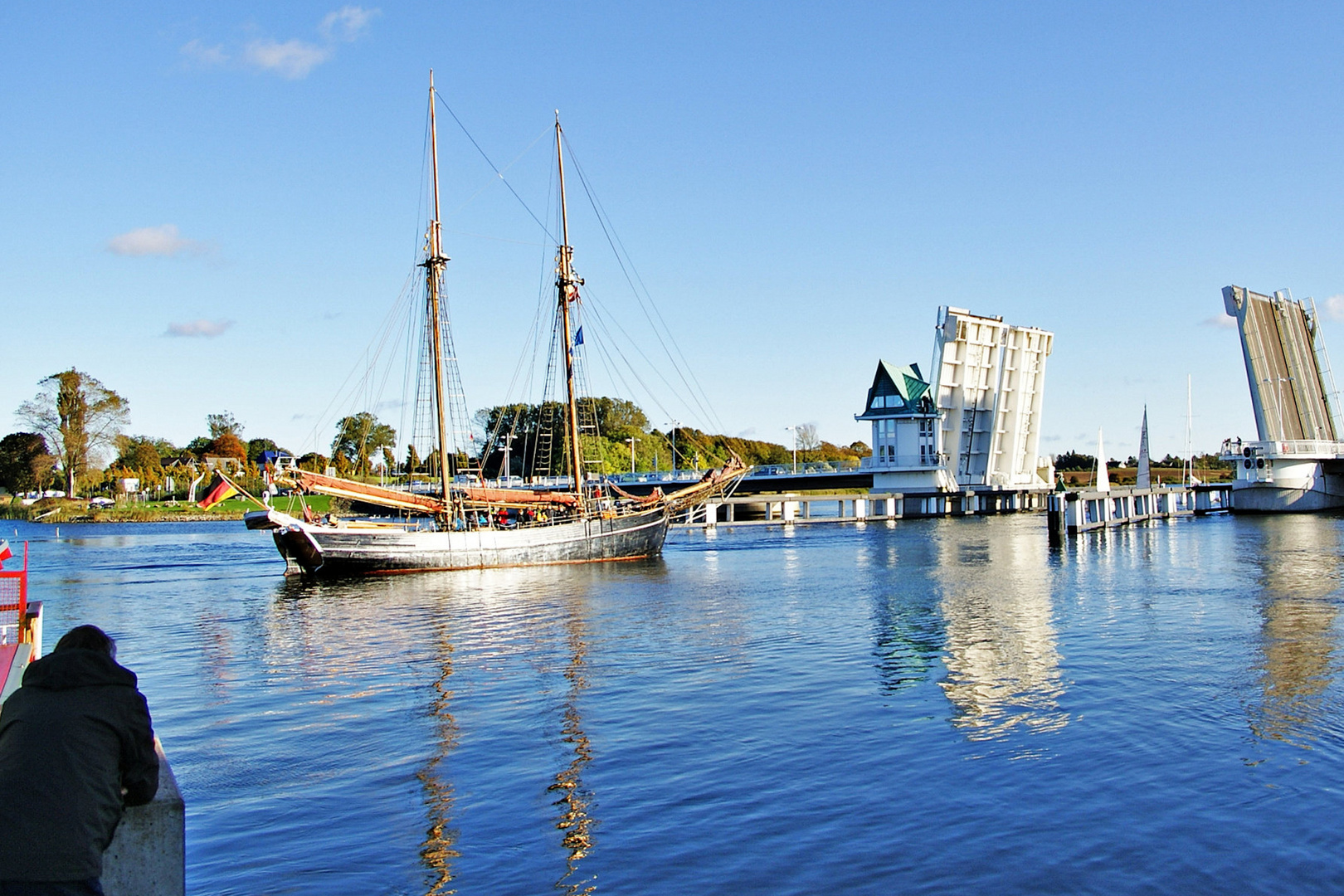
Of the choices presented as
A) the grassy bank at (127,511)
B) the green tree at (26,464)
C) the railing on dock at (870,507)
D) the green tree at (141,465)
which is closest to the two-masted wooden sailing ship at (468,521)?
the railing on dock at (870,507)

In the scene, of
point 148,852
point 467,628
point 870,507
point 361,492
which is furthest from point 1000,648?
point 870,507

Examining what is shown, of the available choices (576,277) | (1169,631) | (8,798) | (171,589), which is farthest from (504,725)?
(576,277)

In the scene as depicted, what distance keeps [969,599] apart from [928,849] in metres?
20.9

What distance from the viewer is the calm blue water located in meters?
8.58

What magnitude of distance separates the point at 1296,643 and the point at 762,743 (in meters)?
12.7

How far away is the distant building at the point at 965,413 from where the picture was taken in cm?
8556

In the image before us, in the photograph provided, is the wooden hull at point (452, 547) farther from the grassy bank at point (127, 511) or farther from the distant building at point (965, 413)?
the grassy bank at point (127, 511)

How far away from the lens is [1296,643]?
19375mm

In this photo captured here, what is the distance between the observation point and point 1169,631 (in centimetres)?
2152

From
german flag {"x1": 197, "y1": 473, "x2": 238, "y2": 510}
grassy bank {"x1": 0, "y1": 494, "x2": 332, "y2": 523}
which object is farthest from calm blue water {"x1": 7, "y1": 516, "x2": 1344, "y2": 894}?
grassy bank {"x1": 0, "y1": 494, "x2": 332, "y2": 523}

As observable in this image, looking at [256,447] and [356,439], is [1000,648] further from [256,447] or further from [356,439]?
[256,447]

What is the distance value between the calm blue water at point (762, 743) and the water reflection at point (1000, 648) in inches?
4.6

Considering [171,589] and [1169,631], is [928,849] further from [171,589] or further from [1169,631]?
[171,589]

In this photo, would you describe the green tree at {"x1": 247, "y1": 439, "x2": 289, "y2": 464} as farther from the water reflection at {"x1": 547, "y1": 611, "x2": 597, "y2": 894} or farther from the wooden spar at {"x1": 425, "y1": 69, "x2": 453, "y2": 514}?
the water reflection at {"x1": 547, "y1": 611, "x2": 597, "y2": 894}
